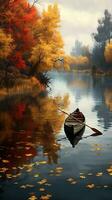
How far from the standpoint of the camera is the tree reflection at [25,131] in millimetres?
21108

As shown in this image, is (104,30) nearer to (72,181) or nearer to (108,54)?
(108,54)

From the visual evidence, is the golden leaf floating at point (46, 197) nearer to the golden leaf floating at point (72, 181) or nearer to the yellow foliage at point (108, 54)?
the golden leaf floating at point (72, 181)

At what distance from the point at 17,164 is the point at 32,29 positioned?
45401mm

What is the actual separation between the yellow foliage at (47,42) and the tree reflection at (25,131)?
1283cm

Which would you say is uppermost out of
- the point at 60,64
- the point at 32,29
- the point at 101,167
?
the point at 32,29

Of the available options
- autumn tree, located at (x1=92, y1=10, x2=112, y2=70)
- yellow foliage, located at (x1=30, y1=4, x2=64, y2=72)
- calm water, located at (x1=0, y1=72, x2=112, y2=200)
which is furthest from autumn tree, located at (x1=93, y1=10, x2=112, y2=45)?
calm water, located at (x1=0, y1=72, x2=112, y2=200)

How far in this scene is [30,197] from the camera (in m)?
15.2

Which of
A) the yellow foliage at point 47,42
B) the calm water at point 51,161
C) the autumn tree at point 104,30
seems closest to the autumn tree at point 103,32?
the autumn tree at point 104,30

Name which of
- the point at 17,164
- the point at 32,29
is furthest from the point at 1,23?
the point at 17,164

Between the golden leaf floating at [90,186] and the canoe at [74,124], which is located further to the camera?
the canoe at [74,124]

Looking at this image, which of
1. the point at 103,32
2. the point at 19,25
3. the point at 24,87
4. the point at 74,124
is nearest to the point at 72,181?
the point at 74,124

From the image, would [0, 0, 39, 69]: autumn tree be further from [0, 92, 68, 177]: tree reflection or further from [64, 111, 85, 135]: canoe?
[64, 111, 85, 135]: canoe

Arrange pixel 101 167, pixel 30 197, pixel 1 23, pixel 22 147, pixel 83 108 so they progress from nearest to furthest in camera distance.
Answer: pixel 30 197, pixel 101 167, pixel 22 147, pixel 83 108, pixel 1 23

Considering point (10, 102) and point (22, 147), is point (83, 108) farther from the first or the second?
point (22, 147)
